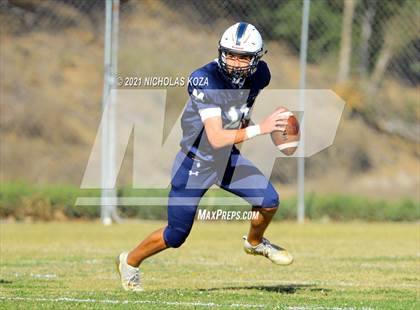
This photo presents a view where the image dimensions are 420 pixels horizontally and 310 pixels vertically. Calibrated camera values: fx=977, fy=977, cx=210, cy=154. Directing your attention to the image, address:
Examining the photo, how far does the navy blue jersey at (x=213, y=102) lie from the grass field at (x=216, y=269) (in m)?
1.12

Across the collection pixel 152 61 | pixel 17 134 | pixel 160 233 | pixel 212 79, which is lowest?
pixel 17 134

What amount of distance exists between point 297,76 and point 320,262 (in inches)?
420

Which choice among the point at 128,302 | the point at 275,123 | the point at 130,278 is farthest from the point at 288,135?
the point at 130,278

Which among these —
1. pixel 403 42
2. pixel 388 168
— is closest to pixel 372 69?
pixel 403 42

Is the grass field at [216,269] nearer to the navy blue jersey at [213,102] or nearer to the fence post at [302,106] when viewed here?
the fence post at [302,106]

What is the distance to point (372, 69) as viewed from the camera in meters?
17.8

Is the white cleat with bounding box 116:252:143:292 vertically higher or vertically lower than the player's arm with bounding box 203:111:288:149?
lower

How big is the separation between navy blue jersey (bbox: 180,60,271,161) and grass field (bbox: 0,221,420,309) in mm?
1122

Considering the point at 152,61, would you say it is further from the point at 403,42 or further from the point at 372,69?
the point at 403,42

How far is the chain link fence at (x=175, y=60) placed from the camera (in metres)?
16.3

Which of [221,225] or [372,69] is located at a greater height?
[372,69]

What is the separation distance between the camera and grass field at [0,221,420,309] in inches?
271

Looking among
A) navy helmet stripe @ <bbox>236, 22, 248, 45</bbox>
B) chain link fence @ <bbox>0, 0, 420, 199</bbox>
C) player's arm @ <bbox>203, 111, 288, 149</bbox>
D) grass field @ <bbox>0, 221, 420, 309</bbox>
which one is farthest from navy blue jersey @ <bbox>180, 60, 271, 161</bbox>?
chain link fence @ <bbox>0, 0, 420, 199</bbox>

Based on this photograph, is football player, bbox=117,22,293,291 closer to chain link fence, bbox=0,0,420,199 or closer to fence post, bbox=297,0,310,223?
fence post, bbox=297,0,310,223
